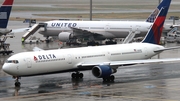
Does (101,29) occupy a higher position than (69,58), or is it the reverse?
(101,29)

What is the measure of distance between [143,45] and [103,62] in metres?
5.76

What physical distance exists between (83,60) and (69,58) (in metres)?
1.72

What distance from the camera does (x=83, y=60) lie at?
4591 cm

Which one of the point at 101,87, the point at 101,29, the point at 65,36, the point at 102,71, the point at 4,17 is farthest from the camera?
the point at 101,29

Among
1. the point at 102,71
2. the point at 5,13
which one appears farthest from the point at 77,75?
the point at 5,13

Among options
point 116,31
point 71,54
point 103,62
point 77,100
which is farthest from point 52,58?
point 116,31

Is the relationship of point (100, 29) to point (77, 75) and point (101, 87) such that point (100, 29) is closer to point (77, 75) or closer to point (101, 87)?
point (77, 75)

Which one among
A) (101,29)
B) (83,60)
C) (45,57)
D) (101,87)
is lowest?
(101,87)

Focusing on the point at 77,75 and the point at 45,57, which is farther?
the point at 77,75

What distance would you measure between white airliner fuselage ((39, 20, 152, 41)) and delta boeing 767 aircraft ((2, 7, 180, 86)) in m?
27.3

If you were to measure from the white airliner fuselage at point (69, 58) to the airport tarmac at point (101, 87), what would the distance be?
1422 millimetres

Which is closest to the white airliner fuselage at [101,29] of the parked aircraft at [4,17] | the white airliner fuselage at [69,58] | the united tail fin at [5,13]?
the united tail fin at [5,13]

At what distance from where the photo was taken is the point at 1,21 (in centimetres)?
6444

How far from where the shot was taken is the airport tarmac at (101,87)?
3744 cm
